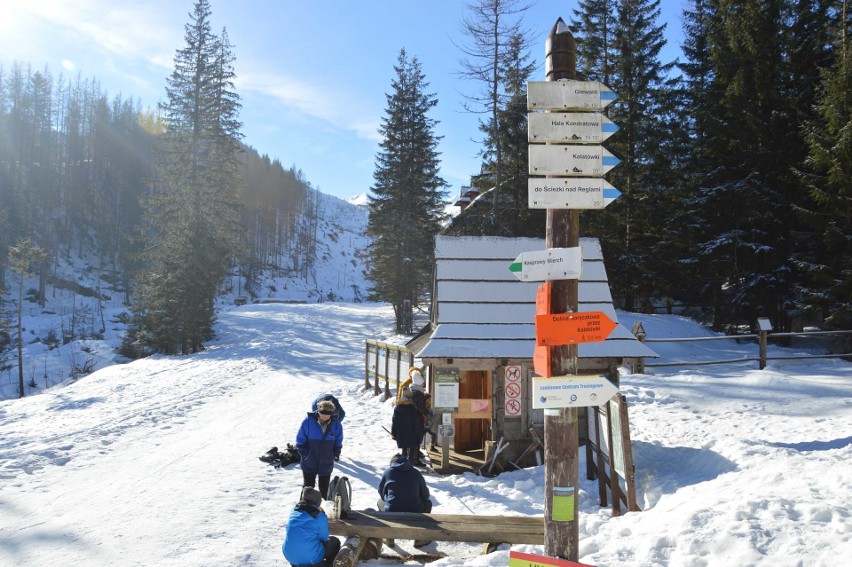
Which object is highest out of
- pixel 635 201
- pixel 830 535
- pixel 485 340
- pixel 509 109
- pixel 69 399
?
pixel 509 109

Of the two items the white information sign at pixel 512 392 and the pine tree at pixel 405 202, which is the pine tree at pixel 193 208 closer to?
the pine tree at pixel 405 202

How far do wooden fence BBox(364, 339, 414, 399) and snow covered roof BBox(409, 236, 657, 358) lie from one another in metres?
2.82

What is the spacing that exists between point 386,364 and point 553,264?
12.5 m

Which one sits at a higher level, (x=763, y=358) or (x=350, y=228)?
(x=350, y=228)

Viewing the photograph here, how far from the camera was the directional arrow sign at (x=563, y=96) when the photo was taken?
12.4ft

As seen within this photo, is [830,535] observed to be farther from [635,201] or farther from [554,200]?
[635,201]

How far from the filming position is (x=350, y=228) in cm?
13550

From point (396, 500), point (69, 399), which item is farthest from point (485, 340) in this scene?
point (69, 399)

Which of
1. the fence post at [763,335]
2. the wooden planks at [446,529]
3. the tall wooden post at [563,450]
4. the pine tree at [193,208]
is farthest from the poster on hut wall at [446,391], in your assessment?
A: the pine tree at [193,208]

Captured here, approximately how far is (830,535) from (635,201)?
23.1 m

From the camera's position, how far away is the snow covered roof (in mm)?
10055

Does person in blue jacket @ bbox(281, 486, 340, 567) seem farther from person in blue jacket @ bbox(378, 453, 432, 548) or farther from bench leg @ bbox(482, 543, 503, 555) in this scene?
bench leg @ bbox(482, 543, 503, 555)

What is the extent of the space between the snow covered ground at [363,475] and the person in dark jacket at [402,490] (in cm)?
61

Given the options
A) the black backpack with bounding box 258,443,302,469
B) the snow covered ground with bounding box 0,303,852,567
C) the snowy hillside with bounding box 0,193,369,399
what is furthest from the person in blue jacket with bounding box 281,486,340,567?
the snowy hillside with bounding box 0,193,369,399
